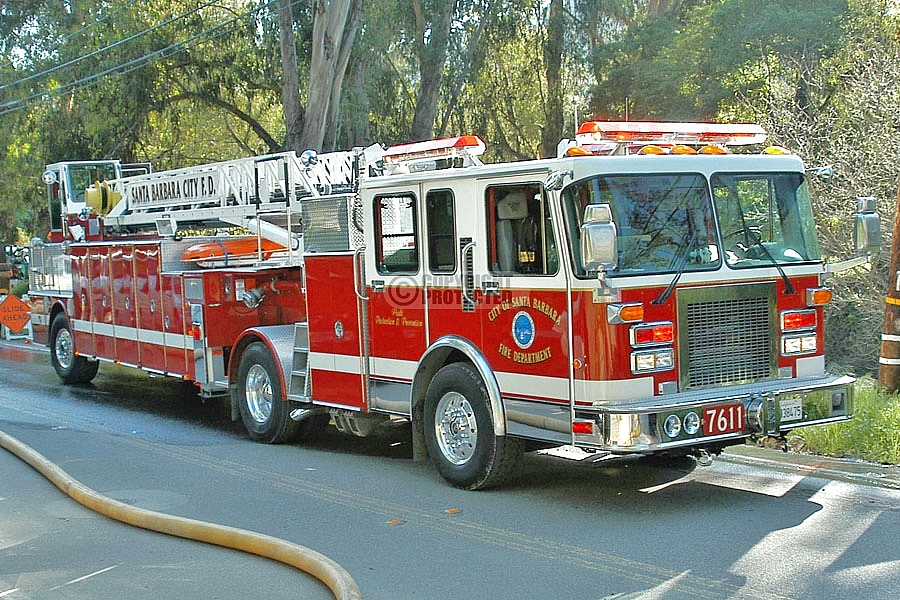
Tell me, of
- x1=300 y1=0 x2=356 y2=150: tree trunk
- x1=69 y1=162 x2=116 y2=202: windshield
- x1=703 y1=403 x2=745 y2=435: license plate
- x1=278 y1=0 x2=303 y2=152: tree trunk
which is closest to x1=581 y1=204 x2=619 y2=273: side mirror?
x1=703 y1=403 x2=745 y2=435: license plate

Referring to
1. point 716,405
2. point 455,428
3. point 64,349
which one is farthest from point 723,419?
point 64,349

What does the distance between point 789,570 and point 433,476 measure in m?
3.50

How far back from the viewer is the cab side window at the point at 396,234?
28.5ft

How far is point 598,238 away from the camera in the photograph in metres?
6.80

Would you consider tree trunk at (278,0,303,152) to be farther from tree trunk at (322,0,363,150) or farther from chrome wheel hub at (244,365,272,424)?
chrome wheel hub at (244,365,272,424)

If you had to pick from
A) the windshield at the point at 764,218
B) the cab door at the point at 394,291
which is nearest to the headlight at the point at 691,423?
the windshield at the point at 764,218

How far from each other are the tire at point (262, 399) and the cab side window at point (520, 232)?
11.1 ft

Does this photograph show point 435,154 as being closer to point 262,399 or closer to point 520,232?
point 520,232

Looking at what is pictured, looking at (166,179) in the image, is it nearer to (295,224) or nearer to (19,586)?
(295,224)

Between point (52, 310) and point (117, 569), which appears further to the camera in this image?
point (52, 310)

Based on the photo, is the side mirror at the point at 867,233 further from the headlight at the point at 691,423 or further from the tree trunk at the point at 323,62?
the tree trunk at the point at 323,62

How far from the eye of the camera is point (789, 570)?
19.8 feet

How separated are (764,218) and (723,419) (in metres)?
1.58

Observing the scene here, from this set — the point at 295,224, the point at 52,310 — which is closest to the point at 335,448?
the point at 295,224
